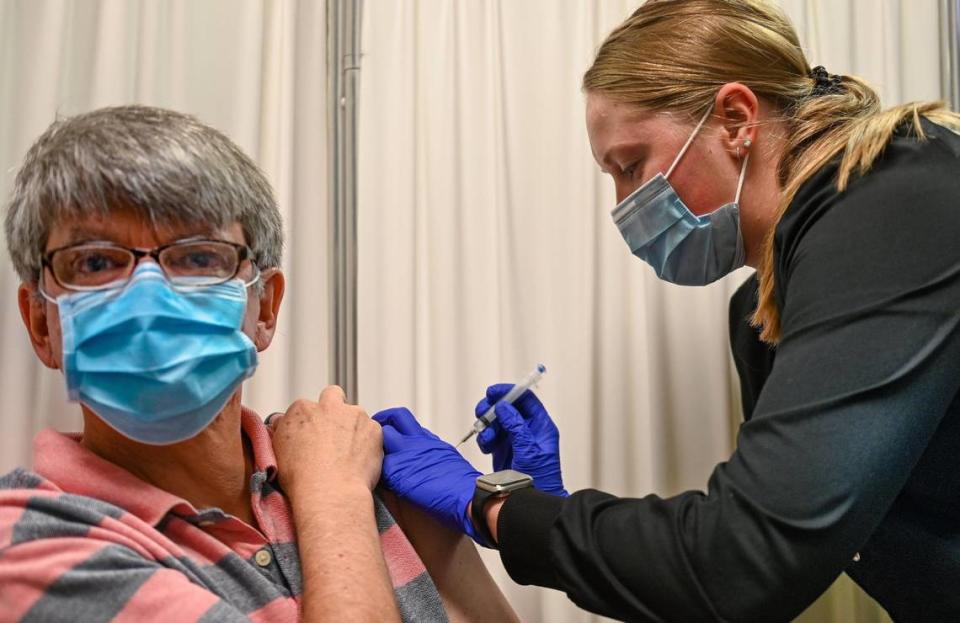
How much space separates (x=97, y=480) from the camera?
964 millimetres

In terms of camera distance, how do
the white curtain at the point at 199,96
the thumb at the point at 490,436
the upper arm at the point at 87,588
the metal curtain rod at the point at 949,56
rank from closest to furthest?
the upper arm at the point at 87,588, the white curtain at the point at 199,96, the thumb at the point at 490,436, the metal curtain rod at the point at 949,56

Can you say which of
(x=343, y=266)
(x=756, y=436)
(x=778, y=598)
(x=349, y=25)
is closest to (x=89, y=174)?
(x=343, y=266)

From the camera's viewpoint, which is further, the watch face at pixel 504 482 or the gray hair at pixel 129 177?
the watch face at pixel 504 482

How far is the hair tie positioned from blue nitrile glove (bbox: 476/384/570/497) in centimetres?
73

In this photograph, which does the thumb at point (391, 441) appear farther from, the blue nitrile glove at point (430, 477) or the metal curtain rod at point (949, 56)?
the metal curtain rod at point (949, 56)

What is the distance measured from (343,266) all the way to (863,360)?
3.21ft

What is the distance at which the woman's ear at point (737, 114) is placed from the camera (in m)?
1.28

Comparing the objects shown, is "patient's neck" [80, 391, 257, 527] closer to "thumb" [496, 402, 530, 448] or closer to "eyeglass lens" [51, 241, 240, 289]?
"eyeglass lens" [51, 241, 240, 289]

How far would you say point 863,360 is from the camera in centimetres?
96

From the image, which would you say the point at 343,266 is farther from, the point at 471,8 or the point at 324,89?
the point at 471,8

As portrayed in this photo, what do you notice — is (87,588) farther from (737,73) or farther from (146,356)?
(737,73)

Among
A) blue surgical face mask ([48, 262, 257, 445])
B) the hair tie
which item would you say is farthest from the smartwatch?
the hair tie

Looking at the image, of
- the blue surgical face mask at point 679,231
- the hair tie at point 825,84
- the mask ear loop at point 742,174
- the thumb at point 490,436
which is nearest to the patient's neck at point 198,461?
the thumb at point 490,436

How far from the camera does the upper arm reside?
2.65ft
